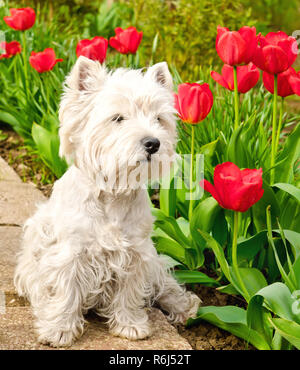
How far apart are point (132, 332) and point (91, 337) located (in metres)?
0.19

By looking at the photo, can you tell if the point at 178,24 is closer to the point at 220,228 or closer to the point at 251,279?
the point at 220,228

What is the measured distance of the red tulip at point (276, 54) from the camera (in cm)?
246

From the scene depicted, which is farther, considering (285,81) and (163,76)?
(285,81)

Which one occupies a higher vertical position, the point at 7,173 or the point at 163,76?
the point at 163,76

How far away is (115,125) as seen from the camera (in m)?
2.29

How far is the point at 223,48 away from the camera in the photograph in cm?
253

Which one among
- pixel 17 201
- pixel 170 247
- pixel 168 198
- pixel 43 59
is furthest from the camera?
pixel 17 201

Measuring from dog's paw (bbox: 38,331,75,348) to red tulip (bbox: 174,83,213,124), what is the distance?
3.70 feet

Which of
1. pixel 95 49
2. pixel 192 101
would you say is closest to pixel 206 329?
pixel 192 101

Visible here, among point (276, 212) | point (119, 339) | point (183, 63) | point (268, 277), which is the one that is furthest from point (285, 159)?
point (183, 63)

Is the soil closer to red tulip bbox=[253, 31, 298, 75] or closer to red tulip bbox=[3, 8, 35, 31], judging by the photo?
red tulip bbox=[3, 8, 35, 31]

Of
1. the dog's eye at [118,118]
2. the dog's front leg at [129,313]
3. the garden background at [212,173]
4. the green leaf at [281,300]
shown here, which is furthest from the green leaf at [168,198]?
the green leaf at [281,300]

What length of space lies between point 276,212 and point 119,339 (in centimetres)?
98

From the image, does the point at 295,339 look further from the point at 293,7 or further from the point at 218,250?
the point at 293,7
